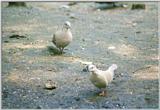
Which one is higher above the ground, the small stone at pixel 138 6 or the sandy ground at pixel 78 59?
the small stone at pixel 138 6

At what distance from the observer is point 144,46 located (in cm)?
794

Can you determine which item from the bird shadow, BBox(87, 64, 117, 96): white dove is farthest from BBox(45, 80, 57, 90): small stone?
the bird shadow

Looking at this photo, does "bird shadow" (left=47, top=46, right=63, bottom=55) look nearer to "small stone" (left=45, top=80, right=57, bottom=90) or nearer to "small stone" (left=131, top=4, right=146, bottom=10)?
"small stone" (left=45, top=80, right=57, bottom=90)

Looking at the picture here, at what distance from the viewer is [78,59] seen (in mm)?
6949

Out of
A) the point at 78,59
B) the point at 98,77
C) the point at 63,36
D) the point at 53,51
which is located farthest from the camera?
the point at 53,51

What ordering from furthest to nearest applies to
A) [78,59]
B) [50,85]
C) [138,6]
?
[138,6], [78,59], [50,85]

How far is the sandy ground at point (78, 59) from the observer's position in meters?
5.36

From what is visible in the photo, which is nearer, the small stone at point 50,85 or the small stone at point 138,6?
the small stone at point 50,85

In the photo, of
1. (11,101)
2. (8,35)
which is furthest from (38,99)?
(8,35)

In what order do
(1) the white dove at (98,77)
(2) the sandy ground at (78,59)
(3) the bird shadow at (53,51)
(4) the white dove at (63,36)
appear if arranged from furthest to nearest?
1. (3) the bird shadow at (53,51)
2. (4) the white dove at (63,36)
3. (2) the sandy ground at (78,59)
4. (1) the white dove at (98,77)

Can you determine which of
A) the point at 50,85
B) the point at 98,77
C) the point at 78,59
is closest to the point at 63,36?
the point at 78,59

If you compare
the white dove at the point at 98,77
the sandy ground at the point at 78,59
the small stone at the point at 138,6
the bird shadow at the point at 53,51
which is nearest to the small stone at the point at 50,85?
the sandy ground at the point at 78,59

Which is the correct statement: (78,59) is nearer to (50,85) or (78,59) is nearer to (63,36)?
(63,36)

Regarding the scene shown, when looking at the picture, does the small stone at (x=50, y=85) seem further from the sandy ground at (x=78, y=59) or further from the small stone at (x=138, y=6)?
the small stone at (x=138, y=6)
